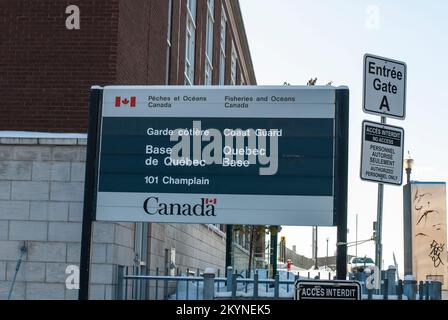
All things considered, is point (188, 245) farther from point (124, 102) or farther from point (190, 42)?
point (124, 102)

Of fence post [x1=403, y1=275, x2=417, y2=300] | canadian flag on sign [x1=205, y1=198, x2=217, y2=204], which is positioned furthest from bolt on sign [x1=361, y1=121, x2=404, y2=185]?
fence post [x1=403, y1=275, x2=417, y2=300]

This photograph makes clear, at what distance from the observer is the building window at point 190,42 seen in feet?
81.4

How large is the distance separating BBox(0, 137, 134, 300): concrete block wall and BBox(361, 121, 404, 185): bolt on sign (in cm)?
722

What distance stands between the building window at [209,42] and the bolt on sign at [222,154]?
19714 millimetres

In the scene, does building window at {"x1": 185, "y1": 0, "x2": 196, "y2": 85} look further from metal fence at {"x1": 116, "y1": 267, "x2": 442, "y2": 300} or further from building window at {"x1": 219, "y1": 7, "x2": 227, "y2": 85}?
metal fence at {"x1": 116, "y1": 267, "x2": 442, "y2": 300}

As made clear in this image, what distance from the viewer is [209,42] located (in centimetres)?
3203

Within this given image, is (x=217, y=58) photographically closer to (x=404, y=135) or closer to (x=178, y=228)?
(x=178, y=228)

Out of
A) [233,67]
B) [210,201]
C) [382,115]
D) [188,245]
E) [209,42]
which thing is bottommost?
[188,245]

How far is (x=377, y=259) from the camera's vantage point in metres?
7.63

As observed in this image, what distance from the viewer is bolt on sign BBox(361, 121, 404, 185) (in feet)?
24.2

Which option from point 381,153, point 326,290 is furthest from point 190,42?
point 326,290

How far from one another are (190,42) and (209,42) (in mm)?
6388

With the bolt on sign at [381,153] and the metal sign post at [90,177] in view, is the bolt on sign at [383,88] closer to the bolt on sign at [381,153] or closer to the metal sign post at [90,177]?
the bolt on sign at [381,153]

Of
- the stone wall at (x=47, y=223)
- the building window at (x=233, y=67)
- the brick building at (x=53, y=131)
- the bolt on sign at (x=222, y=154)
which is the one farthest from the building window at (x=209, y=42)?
the bolt on sign at (x=222, y=154)
